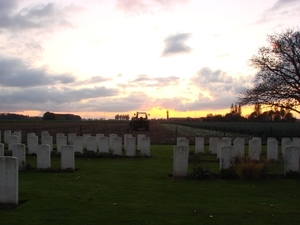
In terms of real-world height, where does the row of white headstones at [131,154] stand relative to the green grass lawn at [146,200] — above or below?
above

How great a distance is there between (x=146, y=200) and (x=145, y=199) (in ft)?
0.29

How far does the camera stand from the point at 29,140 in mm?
16031

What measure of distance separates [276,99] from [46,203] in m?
23.1

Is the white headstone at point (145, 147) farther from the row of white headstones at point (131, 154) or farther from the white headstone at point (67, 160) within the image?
the white headstone at point (67, 160)

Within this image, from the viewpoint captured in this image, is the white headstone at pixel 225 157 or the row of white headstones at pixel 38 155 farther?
the white headstone at pixel 225 157

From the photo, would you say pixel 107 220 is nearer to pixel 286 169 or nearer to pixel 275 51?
pixel 286 169

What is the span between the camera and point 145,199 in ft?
23.8

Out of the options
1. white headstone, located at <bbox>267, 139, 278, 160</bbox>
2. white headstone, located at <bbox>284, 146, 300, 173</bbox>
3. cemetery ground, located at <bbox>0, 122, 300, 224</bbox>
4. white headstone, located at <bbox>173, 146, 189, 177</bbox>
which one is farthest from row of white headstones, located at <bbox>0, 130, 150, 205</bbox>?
white headstone, located at <bbox>284, 146, 300, 173</bbox>

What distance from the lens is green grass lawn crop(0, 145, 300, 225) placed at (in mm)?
6012

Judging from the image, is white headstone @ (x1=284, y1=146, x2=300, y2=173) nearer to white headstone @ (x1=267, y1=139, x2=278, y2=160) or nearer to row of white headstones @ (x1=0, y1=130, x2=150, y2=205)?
white headstone @ (x1=267, y1=139, x2=278, y2=160)

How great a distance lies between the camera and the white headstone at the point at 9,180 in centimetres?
687

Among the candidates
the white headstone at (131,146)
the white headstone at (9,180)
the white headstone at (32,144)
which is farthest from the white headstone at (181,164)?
the white headstone at (32,144)

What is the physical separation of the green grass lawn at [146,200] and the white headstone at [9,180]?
0.90 ft

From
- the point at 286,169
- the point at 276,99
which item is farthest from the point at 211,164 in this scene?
the point at 276,99
